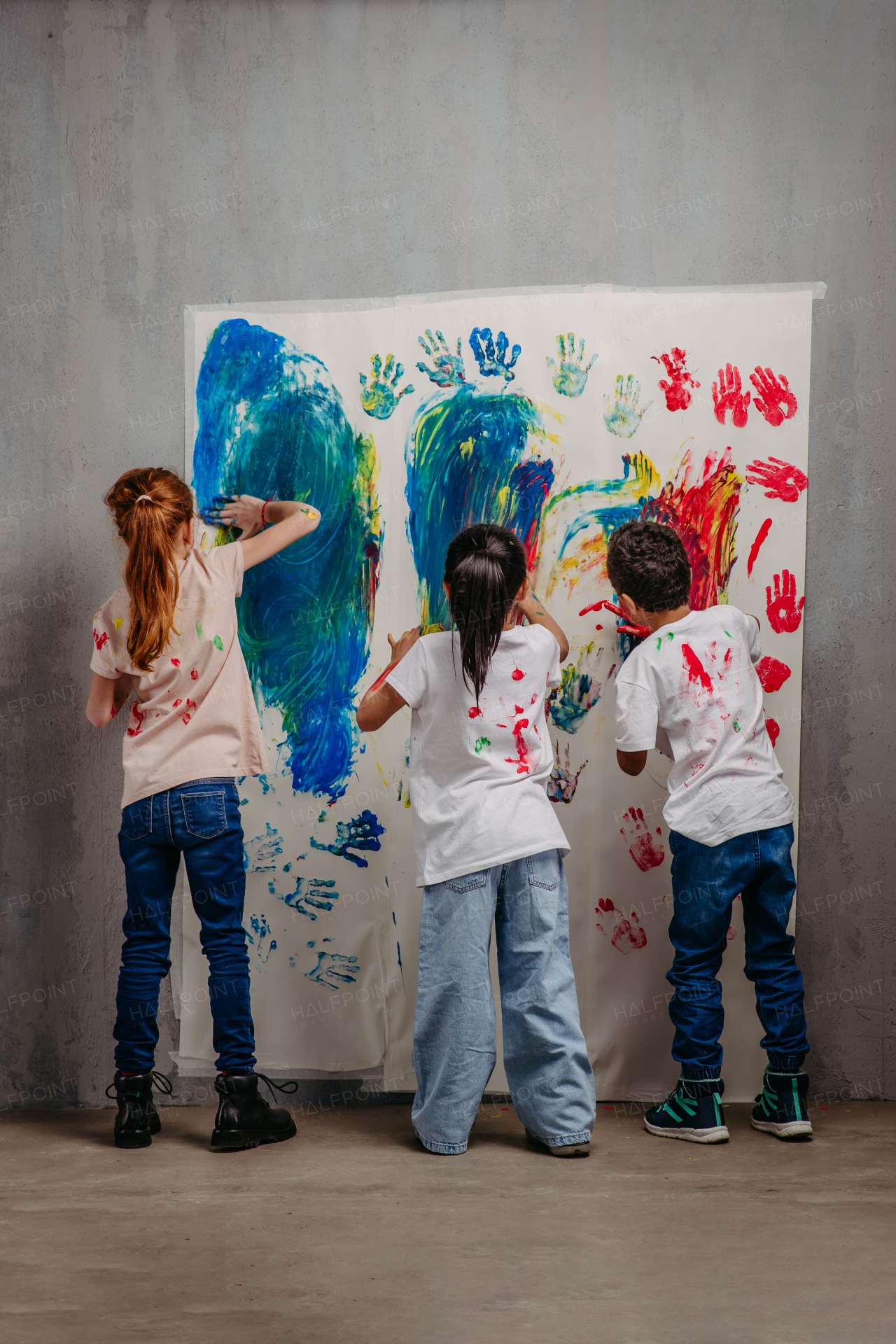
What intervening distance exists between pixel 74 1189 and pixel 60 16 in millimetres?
2780

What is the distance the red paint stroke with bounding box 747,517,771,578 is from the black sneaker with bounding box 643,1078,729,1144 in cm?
122

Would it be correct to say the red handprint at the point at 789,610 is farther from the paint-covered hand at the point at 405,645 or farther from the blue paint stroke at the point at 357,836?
the blue paint stroke at the point at 357,836

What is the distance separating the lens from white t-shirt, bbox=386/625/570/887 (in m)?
2.15

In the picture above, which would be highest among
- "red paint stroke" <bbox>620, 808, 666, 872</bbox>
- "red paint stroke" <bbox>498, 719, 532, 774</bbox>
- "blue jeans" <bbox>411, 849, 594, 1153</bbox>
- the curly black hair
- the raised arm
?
the raised arm

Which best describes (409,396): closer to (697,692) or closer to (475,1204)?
(697,692)

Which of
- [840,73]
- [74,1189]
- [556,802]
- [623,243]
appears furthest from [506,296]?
[74,1189]

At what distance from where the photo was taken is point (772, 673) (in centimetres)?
253

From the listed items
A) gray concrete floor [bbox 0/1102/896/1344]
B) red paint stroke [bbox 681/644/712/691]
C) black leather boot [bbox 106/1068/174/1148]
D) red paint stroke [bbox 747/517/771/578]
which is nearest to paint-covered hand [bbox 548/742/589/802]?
red paint stroke [bbox 681/644/712/691]

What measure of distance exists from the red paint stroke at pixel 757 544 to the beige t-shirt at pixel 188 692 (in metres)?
1.27

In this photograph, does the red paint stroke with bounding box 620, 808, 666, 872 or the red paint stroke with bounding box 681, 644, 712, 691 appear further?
the red paint stroke with bounding box 620, 808, 666, 872

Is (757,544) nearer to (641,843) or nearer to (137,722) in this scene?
(641,843)

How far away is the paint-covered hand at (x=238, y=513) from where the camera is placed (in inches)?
99.7

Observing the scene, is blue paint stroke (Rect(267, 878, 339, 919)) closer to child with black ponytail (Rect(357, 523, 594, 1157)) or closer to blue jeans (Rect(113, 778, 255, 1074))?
blue jeans (Rect(113, 778, 255, 1074))

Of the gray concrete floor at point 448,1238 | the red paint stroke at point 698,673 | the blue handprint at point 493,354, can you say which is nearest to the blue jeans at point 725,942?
the gray concrete floor at point 448,1238
